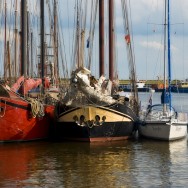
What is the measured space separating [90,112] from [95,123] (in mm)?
624

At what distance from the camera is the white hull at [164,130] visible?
30.5 meters

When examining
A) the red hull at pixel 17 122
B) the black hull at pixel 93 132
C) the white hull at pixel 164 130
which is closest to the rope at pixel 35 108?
the red hull at pixel 17 122

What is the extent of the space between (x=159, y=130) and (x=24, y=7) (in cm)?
1049

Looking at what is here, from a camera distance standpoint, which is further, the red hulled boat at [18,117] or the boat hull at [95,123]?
the boat hull at [95,123]

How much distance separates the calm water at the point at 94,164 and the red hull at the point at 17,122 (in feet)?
1.74

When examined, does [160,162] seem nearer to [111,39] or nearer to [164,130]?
[164,130]

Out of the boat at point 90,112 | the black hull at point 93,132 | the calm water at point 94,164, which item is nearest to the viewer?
the calm water at point 94,164

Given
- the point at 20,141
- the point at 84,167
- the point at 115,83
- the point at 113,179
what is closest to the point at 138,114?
the point at 115,83

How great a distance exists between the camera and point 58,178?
64.6 ft

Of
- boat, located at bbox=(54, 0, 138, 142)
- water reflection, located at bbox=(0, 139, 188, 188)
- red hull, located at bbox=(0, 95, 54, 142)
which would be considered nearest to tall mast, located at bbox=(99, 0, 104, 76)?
boat, located at bbox=(54, 0, 138, 142)

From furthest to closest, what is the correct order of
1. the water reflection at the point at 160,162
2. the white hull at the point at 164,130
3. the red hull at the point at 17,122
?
1. the white hull at the point at 164,130
2. the red hull at the point at 17,122
3. the water reflection at the point at 160,162

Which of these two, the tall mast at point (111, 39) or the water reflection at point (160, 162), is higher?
the tall mast at point (111, 39)

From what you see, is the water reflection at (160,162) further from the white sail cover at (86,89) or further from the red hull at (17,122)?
the red hull at (17,122)

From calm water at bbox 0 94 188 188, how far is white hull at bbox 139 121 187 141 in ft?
1.97
